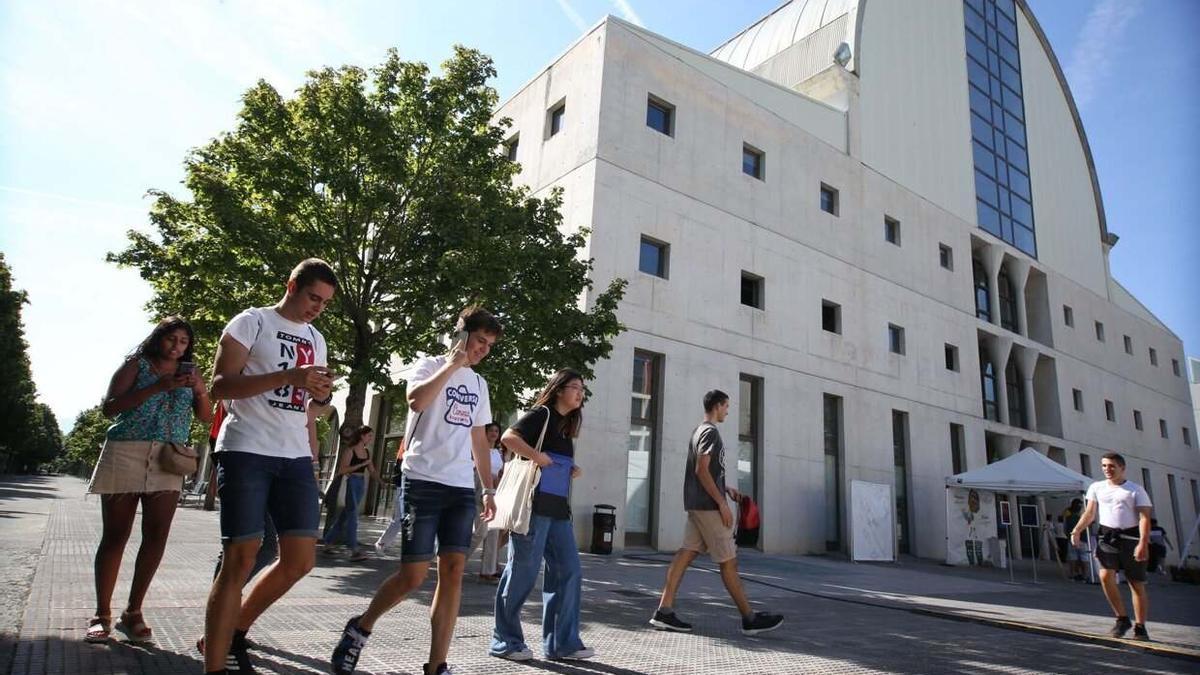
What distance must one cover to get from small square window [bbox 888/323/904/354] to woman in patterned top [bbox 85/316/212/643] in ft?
75.4

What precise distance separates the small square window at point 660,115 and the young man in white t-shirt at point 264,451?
1634cm

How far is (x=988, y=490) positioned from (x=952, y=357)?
25.2 ft

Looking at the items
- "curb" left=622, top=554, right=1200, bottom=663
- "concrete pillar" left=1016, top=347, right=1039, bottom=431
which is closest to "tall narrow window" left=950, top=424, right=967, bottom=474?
"concrete pillar" left=1016, top=347, right=1039, bottom=431

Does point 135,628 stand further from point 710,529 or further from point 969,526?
point 969,526

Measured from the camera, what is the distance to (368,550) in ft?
33.7

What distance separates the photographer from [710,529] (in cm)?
552

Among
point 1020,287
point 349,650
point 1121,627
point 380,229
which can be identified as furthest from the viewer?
point 1020,287

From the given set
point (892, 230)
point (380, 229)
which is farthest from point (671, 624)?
point (892, 230)

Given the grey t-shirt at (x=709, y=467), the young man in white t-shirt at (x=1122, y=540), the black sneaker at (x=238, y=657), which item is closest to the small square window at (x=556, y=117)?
the grey t-shirt at (x=709, y=467)

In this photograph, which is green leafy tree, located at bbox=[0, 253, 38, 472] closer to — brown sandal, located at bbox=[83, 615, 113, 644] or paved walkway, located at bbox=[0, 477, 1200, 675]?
paved walkway, located at bbox=[0, 477, 1200, 675]

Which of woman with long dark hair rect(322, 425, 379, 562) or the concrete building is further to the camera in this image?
the concrete building

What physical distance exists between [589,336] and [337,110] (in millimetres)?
5471

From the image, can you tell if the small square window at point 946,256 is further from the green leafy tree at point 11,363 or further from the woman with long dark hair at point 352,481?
the green leafy tree at point 11,363

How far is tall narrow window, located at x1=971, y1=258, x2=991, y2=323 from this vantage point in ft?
95.4
